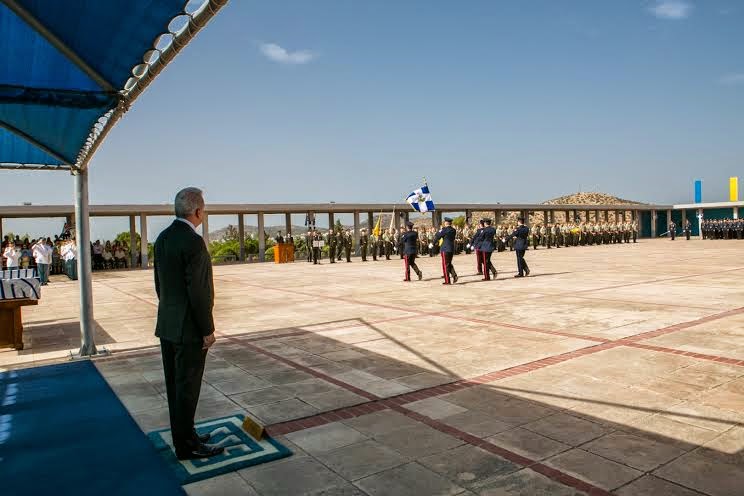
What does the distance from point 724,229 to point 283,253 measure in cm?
3450

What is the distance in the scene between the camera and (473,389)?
17.1 ft

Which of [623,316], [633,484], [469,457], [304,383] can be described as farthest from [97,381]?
[623,316]

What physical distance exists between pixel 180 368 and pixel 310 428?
124cm

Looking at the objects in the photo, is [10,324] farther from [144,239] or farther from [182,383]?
[144,239]

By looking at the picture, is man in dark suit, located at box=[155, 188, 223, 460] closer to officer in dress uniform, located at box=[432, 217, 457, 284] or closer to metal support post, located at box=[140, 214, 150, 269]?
officer in dress uniform, located at box=[432, 217, 457, 284]

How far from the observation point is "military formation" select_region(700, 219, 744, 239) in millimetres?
40844

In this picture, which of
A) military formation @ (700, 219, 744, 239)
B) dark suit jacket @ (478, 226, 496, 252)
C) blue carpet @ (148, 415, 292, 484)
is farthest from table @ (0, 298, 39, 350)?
military formation @ (700, 219, 744, 239)

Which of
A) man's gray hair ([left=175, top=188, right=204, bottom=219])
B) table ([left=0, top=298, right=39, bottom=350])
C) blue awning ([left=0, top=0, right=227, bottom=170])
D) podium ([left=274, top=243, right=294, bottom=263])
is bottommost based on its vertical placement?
table ([left=0, top=298, right=39, bottom=350])

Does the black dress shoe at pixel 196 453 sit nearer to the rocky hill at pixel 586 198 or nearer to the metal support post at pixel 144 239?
the metal support post at pixel 144 239

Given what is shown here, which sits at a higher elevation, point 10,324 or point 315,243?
point 315,243

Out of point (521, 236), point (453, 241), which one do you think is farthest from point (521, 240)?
point (453, 241)

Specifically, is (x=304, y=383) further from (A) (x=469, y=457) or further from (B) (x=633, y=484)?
(B) (x=633, y=484)

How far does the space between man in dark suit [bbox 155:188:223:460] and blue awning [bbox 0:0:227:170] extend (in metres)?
1.49

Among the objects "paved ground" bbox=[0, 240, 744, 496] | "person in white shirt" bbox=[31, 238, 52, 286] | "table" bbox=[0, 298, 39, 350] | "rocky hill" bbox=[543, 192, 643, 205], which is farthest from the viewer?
"rocky hill" bbox=[543, 192, 643, 205]
